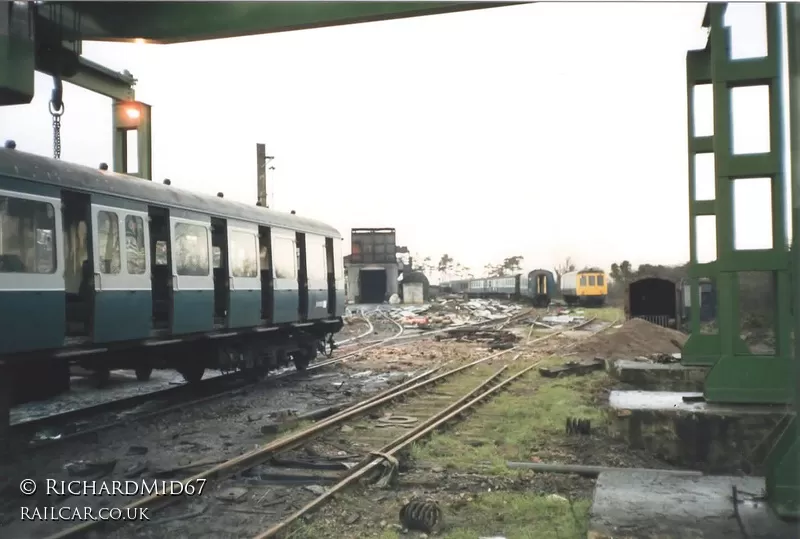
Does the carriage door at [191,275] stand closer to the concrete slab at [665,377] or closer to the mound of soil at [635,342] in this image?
the concrete slab at [665,377]

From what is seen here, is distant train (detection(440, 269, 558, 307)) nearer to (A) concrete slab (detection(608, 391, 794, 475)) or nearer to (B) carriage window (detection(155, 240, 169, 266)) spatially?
(B) carriage window (detection(155, 240, 169, 266))

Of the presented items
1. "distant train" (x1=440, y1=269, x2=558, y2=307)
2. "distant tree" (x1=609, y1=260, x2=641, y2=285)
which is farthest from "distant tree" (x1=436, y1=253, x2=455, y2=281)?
"distant tree" (x1=609, y1=260, x2=641, y2=285)

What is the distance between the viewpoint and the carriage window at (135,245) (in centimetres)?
847

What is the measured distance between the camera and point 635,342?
53.1ft

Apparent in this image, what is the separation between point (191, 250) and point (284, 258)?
115 inches

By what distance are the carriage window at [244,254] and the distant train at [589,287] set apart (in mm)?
31113

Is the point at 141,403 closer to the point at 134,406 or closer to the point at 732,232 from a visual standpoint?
the point at 134,406

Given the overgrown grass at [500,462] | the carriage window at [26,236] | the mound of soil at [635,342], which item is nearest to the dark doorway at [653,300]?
the mound of soil at [635,342]

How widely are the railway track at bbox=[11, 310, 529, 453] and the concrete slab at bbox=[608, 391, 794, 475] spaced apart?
5.95m

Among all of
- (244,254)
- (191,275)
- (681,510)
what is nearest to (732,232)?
(681,510)

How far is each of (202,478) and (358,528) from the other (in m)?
1.60

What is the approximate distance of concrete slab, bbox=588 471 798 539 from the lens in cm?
385

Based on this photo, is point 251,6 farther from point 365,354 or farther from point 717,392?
point 365,354

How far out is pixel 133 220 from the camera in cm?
863
